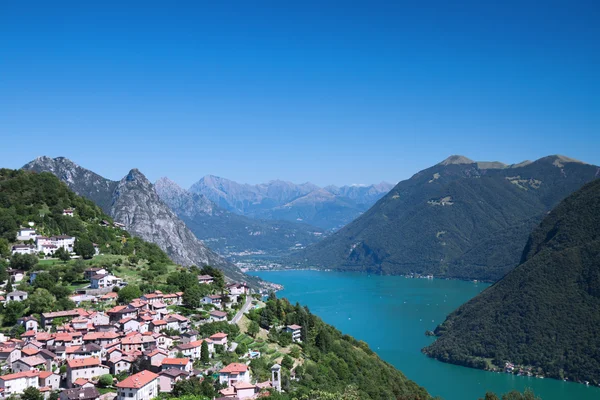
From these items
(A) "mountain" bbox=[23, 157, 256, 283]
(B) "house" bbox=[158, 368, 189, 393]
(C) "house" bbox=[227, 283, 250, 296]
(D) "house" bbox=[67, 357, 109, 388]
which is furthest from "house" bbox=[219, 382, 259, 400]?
(A) "mountain" bbox=[23, 157, 256, 283]

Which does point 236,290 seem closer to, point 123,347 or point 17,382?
point 123,347

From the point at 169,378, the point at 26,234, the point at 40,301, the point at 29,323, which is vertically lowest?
the point at 169,378

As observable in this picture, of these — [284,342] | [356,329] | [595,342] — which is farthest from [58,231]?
[595,342]

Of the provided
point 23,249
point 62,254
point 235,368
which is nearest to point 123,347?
point 235,368

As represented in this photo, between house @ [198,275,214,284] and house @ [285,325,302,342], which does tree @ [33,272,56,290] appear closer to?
house @ [198,275,214,284]

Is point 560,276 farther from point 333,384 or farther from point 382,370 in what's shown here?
point 333,384

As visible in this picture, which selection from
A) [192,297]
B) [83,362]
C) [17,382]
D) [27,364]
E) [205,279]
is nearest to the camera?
[17,382]

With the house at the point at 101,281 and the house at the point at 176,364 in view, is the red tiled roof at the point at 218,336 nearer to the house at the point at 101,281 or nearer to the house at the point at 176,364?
the house at the point at 176,364

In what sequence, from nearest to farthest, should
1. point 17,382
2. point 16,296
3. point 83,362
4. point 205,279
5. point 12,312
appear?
point 17,382 → point 83,362 → point 12,312 → point 16,296 → point 205,279
